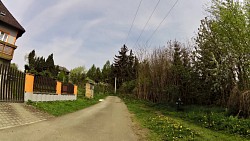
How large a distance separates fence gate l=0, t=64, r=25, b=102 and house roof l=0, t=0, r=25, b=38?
12.8 meters

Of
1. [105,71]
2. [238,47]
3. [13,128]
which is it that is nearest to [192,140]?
[13,128]

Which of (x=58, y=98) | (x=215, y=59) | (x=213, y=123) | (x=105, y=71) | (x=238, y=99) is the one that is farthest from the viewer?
(x=105, y=71)

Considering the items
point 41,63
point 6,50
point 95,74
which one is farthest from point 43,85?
point 95,74

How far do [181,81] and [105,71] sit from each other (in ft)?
211

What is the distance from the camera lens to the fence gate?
37.4ft

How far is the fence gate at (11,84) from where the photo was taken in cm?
1140

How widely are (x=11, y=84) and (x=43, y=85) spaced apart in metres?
4.31

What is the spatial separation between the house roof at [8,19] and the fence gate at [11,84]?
12.8m

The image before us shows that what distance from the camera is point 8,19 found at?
24.4 metres

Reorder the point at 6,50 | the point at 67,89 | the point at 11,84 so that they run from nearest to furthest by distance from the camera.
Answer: the point at 11,84 → the point at 6,50 → the point at 67,89

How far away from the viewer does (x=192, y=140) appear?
762 centimetres

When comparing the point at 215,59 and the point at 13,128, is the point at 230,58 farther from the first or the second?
the point at 13,128

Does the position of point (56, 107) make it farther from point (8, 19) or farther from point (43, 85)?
point (8, 19)

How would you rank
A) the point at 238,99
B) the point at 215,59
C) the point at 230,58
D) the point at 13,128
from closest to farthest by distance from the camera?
1. the point at 13,128
2. the point at 238,99
3. the point at 230,58
4. the point at 215,59
